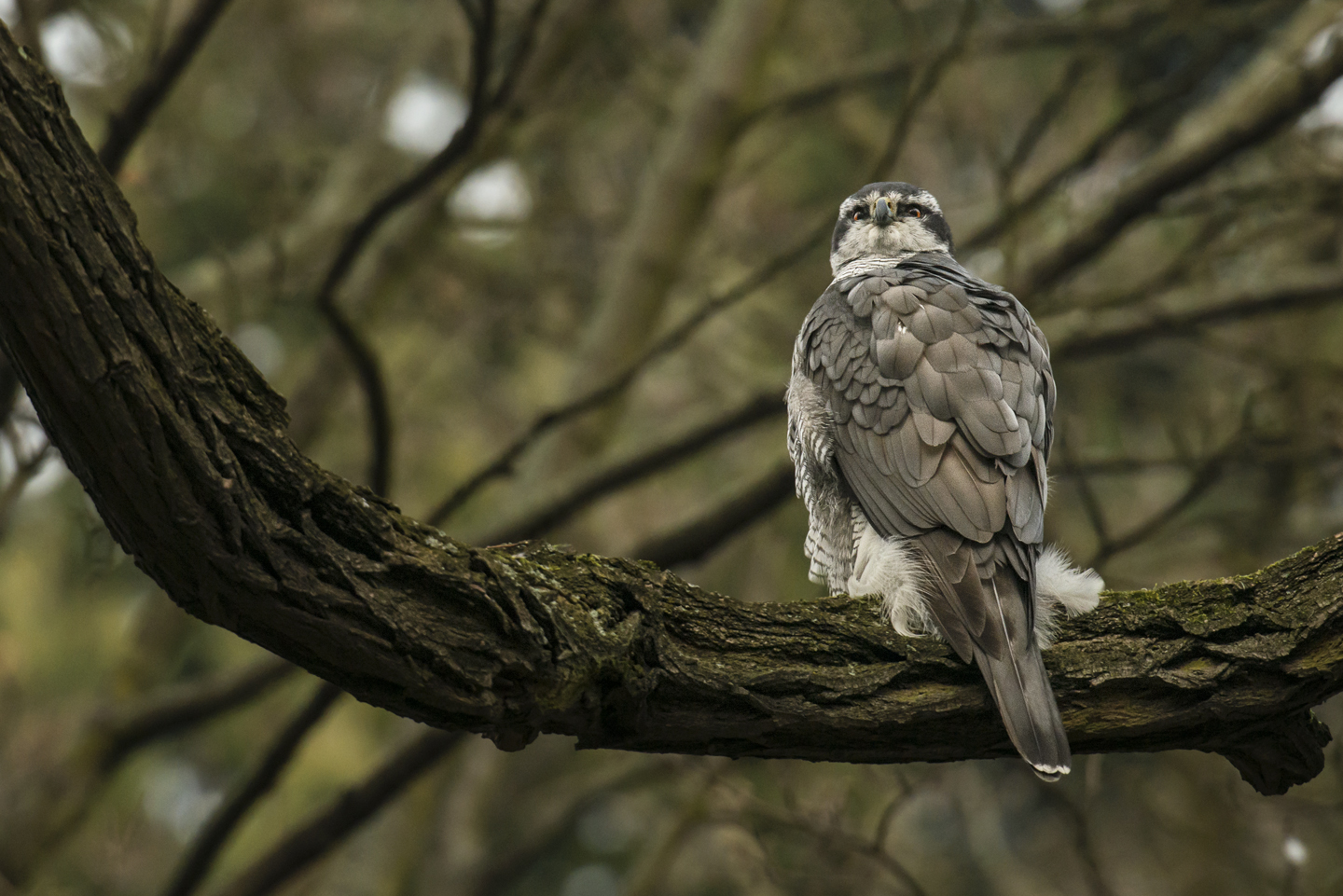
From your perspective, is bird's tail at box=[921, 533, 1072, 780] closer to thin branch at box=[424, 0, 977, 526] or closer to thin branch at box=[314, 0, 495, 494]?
thin branch at box=[424, 0, 977, 526]

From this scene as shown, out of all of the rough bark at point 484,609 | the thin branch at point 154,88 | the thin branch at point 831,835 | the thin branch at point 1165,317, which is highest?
the thin branch at point 1165,317

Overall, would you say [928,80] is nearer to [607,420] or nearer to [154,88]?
[607,420]

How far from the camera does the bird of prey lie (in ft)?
10.8

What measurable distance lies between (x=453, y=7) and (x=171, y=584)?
6648 mm

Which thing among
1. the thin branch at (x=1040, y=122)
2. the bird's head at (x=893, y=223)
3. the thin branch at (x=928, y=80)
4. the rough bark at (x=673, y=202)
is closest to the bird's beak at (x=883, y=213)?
the bird's head at (x=893, y=223)

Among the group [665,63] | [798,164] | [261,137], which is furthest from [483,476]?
[798,164]

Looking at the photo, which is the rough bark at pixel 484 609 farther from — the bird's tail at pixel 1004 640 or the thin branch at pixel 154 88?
the thin branch at pixel 154 88

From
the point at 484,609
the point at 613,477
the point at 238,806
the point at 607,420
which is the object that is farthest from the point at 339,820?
the point at 484,609

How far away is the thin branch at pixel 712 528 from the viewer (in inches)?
247

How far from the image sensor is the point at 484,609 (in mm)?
2686

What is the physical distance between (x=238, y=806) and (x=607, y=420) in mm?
3215

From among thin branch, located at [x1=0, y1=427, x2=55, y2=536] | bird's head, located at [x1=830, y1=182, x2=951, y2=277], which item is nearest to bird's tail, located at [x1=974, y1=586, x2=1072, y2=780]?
bird's head, located at [x1=830, y1=182, x2=951, y2=277]

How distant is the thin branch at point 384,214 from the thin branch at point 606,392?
1.49 ft

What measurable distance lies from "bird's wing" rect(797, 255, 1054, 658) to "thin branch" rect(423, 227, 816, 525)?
1.42 metres
